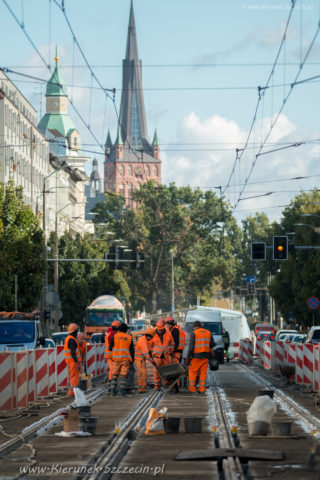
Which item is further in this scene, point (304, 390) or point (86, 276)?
point (86, 276)

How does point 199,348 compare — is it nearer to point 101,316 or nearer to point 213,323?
point 213,323

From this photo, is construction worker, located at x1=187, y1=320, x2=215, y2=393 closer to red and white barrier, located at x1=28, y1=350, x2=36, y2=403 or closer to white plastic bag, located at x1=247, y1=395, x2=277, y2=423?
red and white barrier, located at x1=28, y1=350, x2=36, y2=403

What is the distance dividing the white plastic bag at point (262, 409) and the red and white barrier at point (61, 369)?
12.1 metres

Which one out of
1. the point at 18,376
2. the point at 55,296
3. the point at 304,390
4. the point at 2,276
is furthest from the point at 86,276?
the point at 18,376

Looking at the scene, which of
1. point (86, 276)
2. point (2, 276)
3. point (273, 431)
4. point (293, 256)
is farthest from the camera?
point (86, 276)

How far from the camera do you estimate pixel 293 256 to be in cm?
7719

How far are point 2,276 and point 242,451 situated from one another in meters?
34.4

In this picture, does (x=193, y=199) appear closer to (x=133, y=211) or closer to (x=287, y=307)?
(x=133, y=211)

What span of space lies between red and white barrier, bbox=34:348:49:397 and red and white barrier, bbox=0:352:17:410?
9.24 ft

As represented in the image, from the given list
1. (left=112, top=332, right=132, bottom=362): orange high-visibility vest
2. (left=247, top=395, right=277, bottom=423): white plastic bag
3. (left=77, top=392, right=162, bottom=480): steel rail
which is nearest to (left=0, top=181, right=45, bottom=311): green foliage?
(left=112, top=332, right=132, bottom=362): orange high-visibility vest

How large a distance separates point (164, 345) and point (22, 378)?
5513 mm

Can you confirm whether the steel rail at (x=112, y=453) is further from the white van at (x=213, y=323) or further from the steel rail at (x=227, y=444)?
the white van at (x=213, y=323)

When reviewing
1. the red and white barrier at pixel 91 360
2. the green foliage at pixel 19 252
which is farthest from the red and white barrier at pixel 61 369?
the green foliage at pixel 19 252

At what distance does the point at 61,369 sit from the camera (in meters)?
27.7
